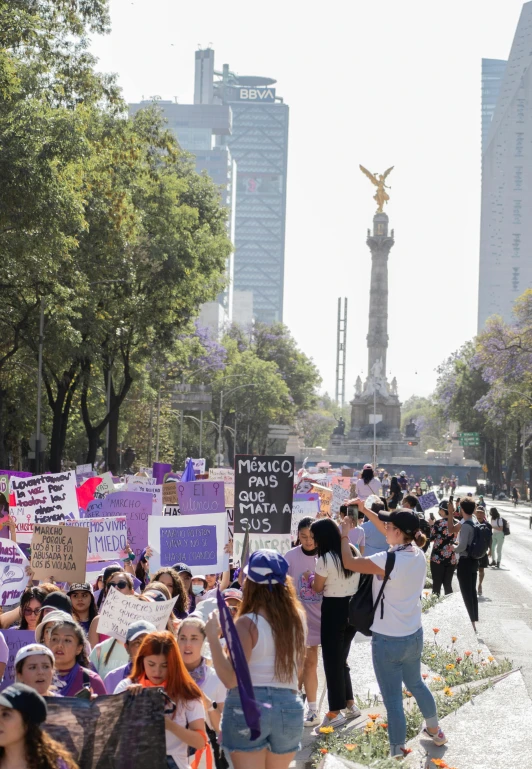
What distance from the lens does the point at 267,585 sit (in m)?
5.65

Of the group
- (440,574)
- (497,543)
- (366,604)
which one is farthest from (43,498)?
(497,543)

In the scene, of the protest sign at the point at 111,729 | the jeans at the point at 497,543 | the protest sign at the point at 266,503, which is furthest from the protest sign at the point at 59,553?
the jeans at the point at 497,543

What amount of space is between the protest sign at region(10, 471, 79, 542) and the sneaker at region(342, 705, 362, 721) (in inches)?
176

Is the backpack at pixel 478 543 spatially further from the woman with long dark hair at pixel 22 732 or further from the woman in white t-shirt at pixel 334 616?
the woman with long dark hair at pixel 22 732

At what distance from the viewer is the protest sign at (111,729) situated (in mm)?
4266

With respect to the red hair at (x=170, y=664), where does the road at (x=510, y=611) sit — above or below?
below

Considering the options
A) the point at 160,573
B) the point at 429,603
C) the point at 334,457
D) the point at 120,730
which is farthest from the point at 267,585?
the point at 334,457

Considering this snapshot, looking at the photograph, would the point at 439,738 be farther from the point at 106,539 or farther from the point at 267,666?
the point at 106,539

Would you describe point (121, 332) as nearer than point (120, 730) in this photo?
No

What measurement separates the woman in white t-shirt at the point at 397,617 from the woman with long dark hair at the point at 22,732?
13.0 feet

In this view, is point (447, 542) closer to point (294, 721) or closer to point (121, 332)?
point (294, 721)

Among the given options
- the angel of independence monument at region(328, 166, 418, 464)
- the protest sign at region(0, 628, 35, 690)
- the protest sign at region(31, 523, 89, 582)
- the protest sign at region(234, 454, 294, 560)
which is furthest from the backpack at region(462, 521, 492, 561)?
the angel of independence monument at region(328, 166, 418, 464)

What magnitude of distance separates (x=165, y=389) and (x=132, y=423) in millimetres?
3732

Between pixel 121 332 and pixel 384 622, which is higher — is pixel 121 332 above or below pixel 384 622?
above
